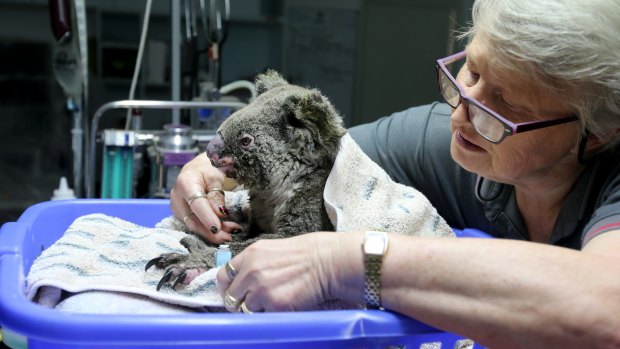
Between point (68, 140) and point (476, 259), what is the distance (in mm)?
2174

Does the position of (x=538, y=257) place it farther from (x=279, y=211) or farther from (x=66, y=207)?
(x=66, y=207)

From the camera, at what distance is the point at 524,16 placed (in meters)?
0.81

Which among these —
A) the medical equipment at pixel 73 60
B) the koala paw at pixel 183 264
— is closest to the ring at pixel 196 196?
the koala paw at pixel 183 264

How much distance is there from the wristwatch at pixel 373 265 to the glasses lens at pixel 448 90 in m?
0.33

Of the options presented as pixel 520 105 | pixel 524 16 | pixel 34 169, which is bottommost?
pixel 34 169

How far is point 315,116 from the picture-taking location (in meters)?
0.82

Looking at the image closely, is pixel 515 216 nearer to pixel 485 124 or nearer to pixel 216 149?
pixel 485 124

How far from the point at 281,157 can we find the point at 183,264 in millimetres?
189

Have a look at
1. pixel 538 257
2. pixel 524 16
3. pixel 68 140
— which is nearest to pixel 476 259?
pixel 538 257

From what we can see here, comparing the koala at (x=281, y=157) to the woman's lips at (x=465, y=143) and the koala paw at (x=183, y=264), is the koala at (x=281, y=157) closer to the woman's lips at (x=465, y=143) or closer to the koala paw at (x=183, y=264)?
the koala paw at (x=183, y=264)

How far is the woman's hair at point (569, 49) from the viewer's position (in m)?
0.78

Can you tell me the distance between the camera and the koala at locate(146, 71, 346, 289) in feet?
2.68

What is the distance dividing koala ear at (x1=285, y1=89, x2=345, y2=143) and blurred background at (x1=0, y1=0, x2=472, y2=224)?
2.42 feet

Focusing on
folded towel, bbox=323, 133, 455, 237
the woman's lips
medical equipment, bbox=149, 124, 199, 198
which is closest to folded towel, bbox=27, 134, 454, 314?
folded towel, bbox=323, 133, 455, 237
